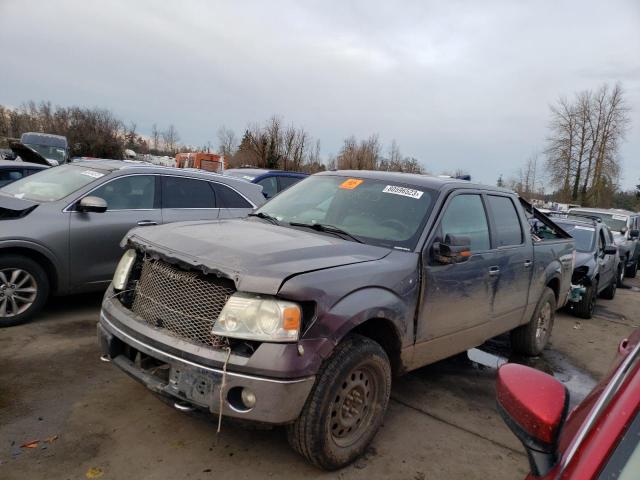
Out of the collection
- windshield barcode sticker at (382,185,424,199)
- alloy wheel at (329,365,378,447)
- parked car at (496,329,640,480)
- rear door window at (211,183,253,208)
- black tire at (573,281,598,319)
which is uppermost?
windshield barcode sticker at (382,185,424,199)

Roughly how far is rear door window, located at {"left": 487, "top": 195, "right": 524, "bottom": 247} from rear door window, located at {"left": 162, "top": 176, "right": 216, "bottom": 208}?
145 inches

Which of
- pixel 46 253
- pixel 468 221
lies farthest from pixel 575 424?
pixel 46 253

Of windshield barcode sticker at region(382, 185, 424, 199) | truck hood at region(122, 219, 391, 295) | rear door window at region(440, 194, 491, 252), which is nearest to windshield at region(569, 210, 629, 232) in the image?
rear door window at region(440, 194, 491, 252)

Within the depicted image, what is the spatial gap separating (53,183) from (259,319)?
435 cm

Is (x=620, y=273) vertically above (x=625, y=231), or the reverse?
(x=625, y=231)

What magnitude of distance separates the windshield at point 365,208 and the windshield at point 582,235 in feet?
20.1

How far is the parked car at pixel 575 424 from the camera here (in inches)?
43.9

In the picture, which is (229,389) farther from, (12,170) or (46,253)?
(12,170)

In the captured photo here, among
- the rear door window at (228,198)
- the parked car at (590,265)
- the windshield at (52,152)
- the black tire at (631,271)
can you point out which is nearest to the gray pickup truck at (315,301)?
the rear door window at (228,198)

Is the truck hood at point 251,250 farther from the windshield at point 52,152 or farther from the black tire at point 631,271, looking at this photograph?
the windshield at point 52,152

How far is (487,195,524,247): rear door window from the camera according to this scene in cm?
453

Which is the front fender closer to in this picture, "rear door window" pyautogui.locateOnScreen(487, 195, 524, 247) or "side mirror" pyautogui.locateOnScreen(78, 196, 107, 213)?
"side mirror" pyautogui.locateOnScreen(78, 196, 107, 213)

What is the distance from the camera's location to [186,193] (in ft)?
20.5

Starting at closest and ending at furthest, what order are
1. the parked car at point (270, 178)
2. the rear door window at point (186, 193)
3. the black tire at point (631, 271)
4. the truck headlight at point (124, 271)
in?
the truck headlight at point (124, 271)
the rear door window at point (186, 193)
the parked car at point (270, 178)
the black tire at point (631, 271)
